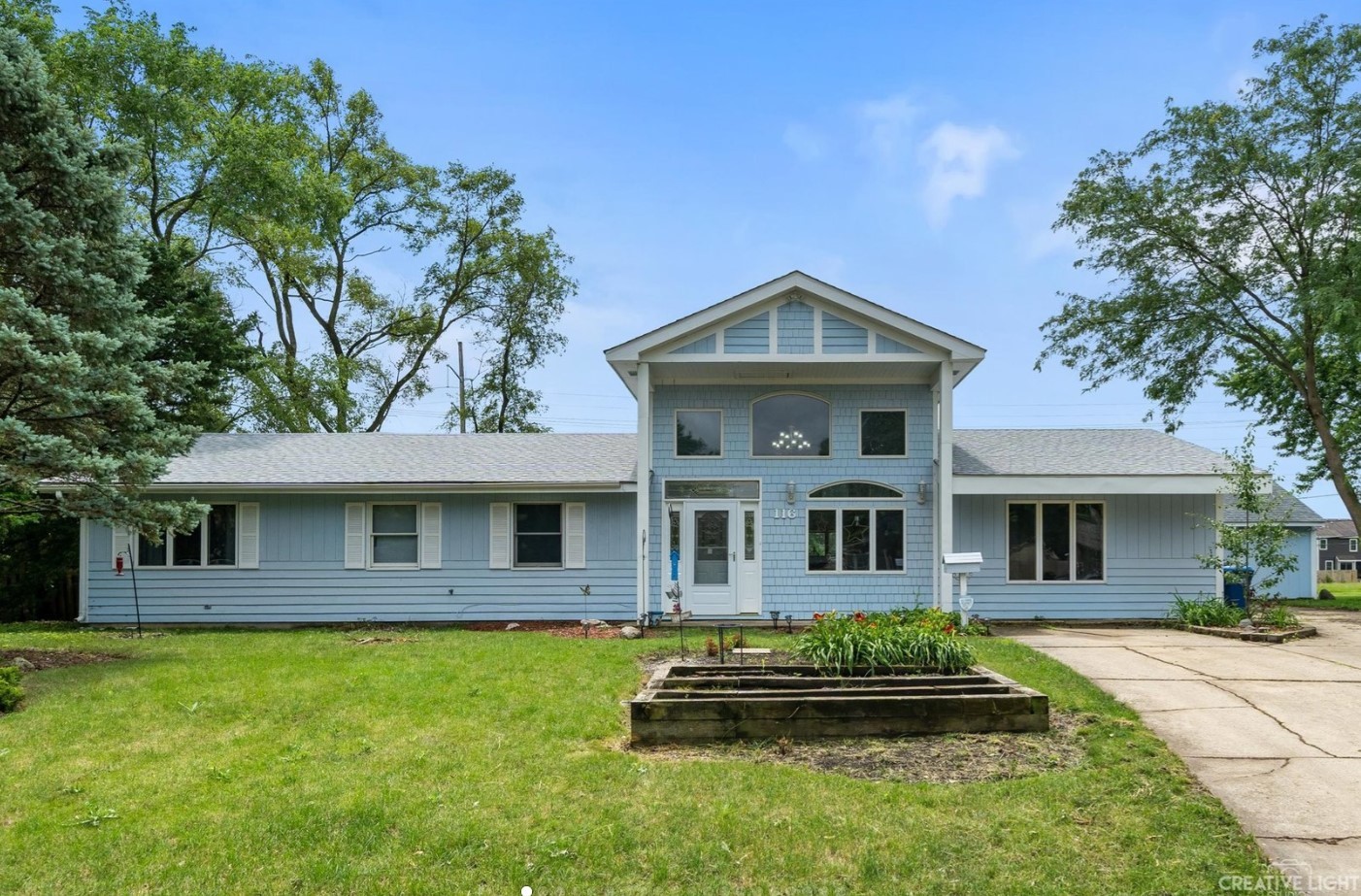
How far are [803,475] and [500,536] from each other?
17.9 ft

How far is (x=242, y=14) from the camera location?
62.5 ft

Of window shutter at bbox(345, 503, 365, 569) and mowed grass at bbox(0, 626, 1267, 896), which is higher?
window shutter at bbox(345, 503, 365, 569)

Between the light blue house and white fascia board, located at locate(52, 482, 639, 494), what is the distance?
0.13ft

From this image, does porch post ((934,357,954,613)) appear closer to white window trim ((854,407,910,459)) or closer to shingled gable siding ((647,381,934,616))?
shingled gable siding ((647,381,934,616))

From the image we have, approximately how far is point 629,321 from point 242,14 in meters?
12.6

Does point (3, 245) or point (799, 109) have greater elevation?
point (799, 109)

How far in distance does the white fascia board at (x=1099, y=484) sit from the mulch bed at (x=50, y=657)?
1282cm

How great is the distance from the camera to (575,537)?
1527 cm

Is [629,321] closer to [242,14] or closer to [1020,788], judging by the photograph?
[242,14]

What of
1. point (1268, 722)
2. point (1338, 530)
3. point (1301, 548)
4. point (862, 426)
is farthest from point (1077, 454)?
point (1338, 530)

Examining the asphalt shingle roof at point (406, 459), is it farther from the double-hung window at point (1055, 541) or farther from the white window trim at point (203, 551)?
the double-hung window at point (1055, 541)

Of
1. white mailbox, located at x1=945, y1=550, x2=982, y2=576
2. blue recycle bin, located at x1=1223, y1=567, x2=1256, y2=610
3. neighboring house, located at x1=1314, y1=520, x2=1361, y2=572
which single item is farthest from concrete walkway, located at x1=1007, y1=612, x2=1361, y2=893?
neighboring house, located at x1=1314, y1=520, x2=1361, y2=572

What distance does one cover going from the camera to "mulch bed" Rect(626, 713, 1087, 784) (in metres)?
5.54

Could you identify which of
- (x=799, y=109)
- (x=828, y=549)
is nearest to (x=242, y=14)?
(x=799, y=109)
